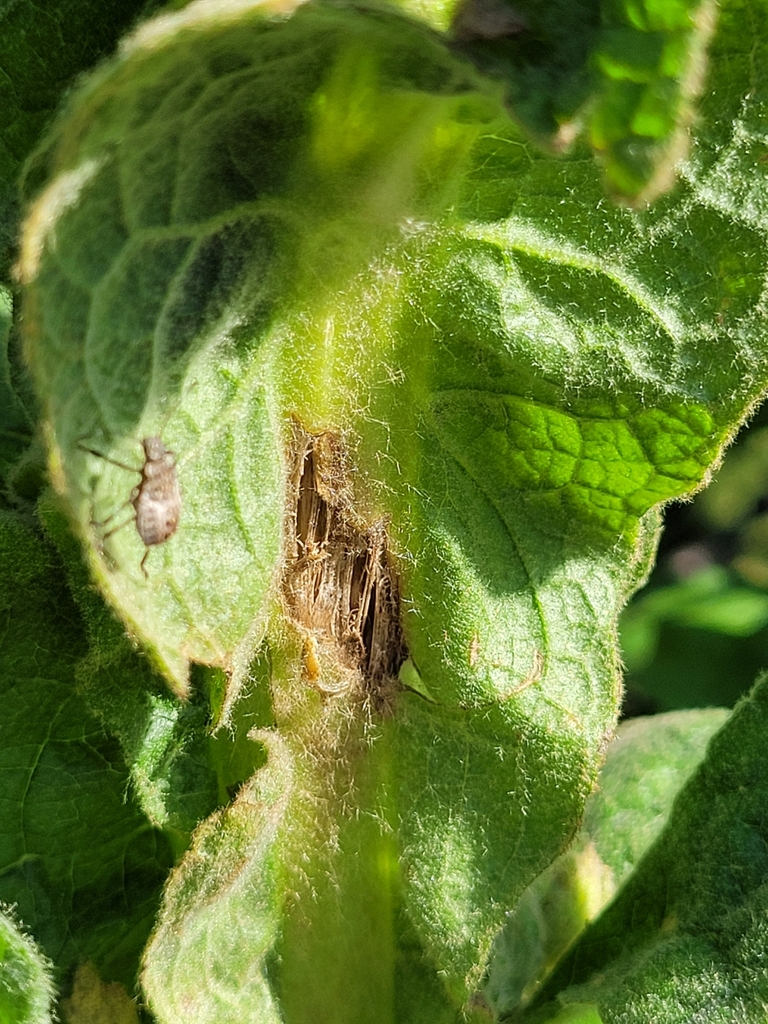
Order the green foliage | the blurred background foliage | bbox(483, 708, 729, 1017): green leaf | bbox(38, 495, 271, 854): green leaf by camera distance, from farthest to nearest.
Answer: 1. the blurred background foliage
2. bbox(483, 708, 729, 1017): green leaf
3. bbox(38, 495, 271, 854): green leaf
4. the green foliage

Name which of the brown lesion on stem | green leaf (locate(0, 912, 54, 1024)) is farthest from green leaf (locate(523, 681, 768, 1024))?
green leaf (locate(0, 912, 54, 1024))

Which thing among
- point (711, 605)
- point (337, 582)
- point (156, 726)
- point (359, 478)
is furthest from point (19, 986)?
point (711, 605)

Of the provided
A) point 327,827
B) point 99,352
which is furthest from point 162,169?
point 327,827

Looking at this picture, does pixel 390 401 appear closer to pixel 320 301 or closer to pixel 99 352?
pixel 320 301

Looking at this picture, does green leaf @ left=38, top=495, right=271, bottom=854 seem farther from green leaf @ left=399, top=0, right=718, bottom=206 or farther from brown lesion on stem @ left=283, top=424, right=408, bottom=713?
green leaf @ left=399, top=0, right=718, bottom=206

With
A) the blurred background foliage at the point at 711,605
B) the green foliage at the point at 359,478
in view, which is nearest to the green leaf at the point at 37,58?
the green foliage at the point at 359,478

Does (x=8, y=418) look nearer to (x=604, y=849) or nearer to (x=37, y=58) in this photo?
(x=37, y=58)

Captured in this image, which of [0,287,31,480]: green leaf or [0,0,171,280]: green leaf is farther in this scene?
[0,287,31,480]: green leaf
